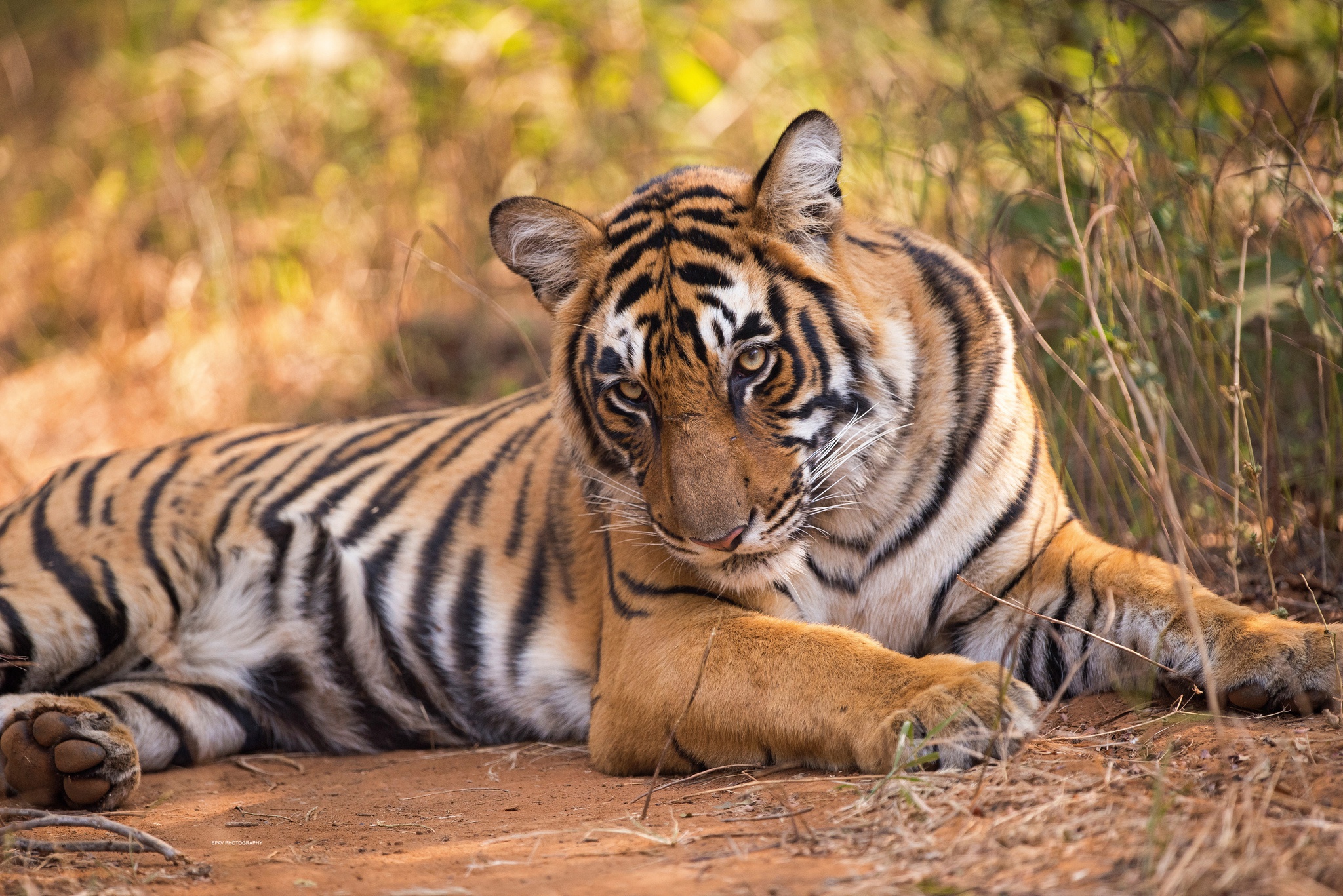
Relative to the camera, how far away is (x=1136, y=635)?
260cm

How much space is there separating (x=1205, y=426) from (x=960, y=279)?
1161 millimetres

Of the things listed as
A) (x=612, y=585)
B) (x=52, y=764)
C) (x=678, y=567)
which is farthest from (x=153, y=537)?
(x=678, y=567)

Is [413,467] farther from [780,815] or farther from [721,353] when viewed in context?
[780,815]

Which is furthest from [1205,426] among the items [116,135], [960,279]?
[116,135]

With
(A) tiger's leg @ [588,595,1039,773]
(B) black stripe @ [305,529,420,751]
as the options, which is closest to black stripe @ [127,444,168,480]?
(B) black stripe @ [305,529,420,751]

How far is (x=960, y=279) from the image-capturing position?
2.88m

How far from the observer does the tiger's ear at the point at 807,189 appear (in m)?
2.64

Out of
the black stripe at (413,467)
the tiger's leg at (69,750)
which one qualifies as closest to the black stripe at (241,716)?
the tiger's leg at (69,750)

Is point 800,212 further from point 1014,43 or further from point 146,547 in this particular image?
point 1014,43

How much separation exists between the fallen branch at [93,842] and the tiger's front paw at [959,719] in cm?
134

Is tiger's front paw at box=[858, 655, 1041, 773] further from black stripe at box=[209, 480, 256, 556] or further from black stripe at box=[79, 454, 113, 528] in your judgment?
black stripe at box=[79, 454, 113, 528]

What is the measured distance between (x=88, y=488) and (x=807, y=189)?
2541 millimetres

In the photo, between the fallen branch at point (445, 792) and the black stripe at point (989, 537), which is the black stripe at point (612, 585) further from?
the black stripe at point (989, 537)

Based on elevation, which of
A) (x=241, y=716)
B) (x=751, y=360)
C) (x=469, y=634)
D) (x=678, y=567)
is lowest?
(x=241, y=716)
